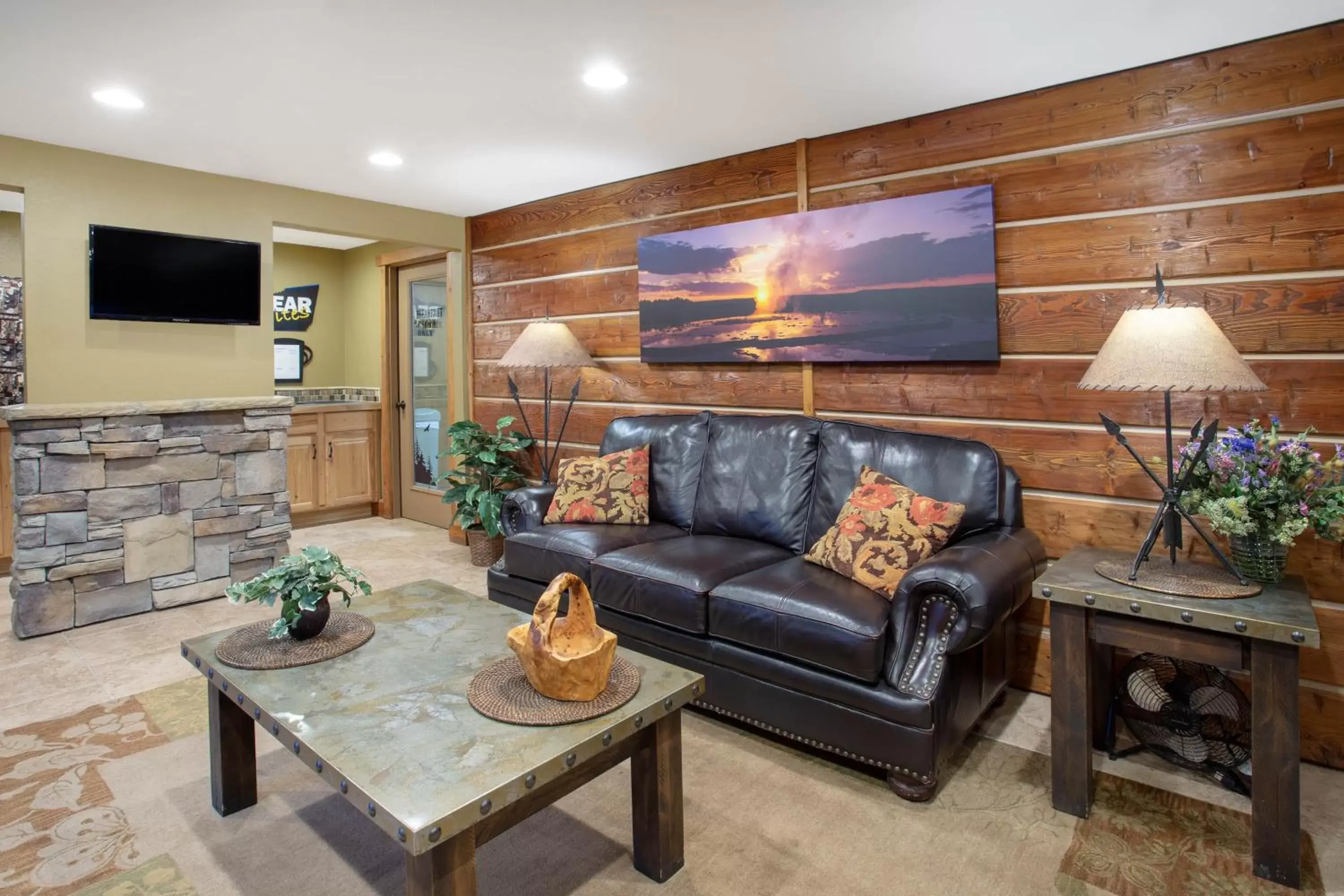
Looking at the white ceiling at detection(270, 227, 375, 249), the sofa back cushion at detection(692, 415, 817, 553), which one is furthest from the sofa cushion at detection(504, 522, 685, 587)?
the white ceiling at detection(270, 227, 375, 249)

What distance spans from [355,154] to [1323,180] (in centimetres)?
383

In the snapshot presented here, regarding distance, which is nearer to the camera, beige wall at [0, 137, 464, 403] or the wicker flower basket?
beige wall at [0, 137, 464, 403]

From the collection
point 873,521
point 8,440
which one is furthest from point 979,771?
point 8,440

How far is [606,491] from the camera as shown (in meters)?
3.47

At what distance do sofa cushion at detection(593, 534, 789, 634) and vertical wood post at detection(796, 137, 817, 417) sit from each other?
751 mm

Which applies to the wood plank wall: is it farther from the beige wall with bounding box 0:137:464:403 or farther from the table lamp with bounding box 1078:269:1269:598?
the beige wall with bounding box 0:137:464:403

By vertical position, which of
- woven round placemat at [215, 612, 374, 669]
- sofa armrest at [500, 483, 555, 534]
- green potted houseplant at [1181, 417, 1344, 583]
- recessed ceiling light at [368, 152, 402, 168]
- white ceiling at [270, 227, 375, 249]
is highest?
white ceiling at [270, 227, 375, 249]

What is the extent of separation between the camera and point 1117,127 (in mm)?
2654

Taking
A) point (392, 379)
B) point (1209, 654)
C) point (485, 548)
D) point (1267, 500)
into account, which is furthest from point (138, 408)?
point (1267, 500)

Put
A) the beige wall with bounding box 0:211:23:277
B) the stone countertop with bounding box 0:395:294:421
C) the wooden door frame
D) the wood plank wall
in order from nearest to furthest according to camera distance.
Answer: the wood plank wall
the stone countertop with bounding box 0:395:294:421
the beige wall with bounding box 0:211:23:277
the wooden door frame

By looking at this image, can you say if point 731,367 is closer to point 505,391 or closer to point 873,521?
point 873,521

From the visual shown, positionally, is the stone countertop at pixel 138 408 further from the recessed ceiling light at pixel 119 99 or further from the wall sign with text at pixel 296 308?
the wall sign with text at pixel 296 308

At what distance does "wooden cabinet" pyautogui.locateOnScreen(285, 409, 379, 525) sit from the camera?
5.79 meters

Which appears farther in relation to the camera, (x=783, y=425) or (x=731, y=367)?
(x=731, y=367)
